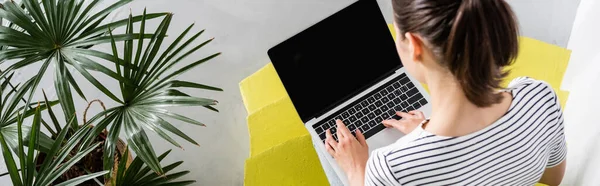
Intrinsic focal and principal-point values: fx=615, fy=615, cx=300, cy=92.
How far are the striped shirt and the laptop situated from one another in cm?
47

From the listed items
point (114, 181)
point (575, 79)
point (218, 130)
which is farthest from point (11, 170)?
point (575, 79)

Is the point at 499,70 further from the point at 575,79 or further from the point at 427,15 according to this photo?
the point at 575,79

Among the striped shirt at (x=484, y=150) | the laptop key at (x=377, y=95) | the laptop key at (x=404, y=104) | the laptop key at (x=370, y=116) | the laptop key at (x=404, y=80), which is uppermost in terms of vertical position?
the laptop key at (x=404, y=80)

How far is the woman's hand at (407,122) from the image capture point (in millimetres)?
1594

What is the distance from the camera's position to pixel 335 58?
65.7 inches

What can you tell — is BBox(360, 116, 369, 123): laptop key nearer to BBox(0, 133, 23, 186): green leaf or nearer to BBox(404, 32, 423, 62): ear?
BBox(404, 32, 423, 62): ear

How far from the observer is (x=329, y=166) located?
1719mm

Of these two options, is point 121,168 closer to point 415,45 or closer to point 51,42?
point 51,42

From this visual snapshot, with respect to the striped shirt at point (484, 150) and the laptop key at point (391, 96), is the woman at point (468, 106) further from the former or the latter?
the laptop key at point (391, 96)

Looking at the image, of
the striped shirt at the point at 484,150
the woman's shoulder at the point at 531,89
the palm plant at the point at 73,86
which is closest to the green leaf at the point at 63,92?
the palm plant at the point at 73,86

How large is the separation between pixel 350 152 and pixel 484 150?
0.48m

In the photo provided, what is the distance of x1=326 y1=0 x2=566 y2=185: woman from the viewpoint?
982 mm

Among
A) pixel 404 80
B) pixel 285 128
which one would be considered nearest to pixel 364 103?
pixel 404 80

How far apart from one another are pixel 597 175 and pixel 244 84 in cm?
129
